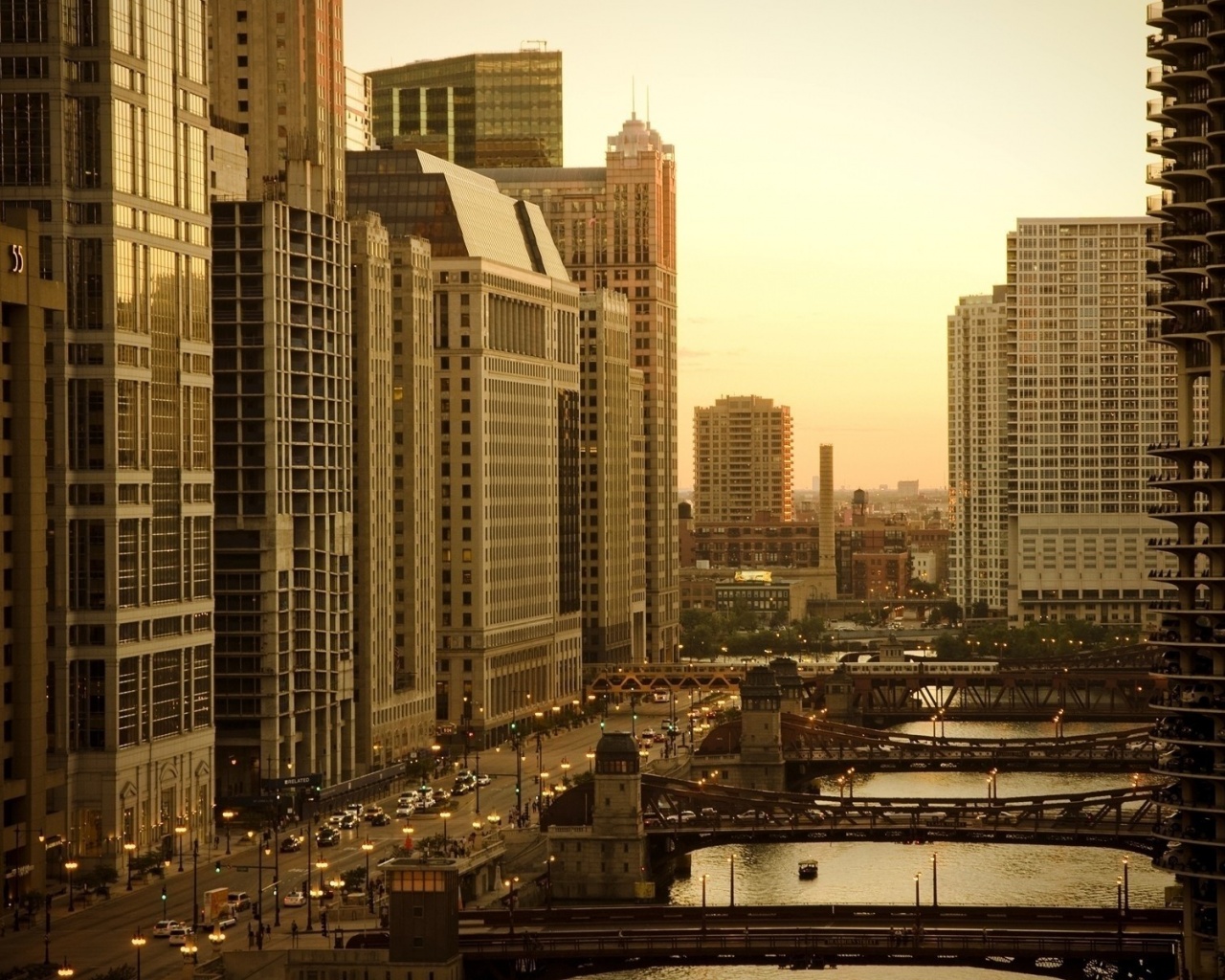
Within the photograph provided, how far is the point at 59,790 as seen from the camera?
155000 millimetres

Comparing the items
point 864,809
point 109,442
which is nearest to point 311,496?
point 109,442

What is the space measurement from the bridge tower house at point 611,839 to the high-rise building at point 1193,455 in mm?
59475

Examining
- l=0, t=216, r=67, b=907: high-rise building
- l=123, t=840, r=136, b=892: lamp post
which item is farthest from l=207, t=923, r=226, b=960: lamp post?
l=123, t=840, r=136, b=892: lamp post

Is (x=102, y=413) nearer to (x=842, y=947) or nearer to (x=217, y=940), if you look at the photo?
(x=217, y=940)

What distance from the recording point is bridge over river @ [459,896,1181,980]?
128625mm

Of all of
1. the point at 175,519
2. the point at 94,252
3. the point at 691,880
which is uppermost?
the point at 94,252

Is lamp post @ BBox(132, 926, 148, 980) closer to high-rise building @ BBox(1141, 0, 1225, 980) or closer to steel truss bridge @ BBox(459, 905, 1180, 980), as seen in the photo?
steel truss bridge @ BBox(459, 905, 1180, 980)

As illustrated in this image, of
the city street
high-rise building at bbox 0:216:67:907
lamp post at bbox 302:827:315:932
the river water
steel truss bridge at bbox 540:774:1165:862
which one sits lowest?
the river water

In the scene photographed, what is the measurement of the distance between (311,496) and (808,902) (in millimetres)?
49246

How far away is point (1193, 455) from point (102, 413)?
75394mm

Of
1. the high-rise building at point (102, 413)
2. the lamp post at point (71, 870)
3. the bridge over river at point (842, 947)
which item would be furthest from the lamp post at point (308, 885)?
the lamp post at point (71, 870)

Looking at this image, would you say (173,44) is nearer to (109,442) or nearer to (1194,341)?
(109,442)

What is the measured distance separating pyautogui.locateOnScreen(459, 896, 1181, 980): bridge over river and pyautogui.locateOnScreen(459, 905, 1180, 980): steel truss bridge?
1.8 inches

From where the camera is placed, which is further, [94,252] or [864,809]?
[864,809]
